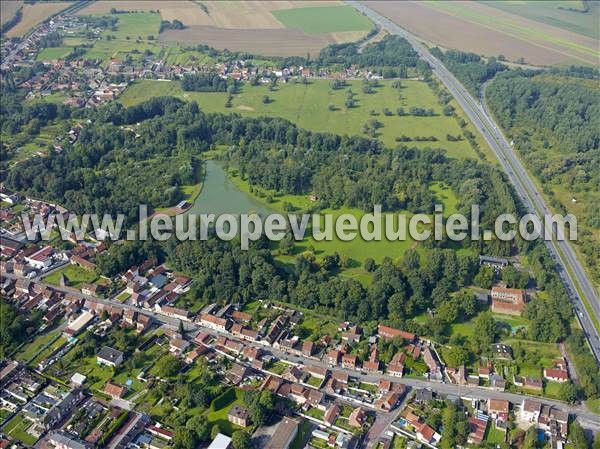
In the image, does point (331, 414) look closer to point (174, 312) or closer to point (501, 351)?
point (501, 351)

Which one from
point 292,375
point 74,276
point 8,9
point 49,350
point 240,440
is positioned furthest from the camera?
point 8,9

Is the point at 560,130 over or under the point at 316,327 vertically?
over

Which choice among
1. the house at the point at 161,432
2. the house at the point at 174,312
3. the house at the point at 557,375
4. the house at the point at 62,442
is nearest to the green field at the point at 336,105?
the house at the point at 557,375

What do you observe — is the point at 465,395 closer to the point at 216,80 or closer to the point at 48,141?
the point at 48,141

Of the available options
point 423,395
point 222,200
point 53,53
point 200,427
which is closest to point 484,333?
point 423,395

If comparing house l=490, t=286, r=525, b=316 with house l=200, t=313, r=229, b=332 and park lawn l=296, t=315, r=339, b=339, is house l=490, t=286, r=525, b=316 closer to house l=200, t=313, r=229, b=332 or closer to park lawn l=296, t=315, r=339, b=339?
park lawn l=296, t=315, r=339, b=339

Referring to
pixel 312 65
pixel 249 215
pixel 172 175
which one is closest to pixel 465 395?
pixel 249 215
